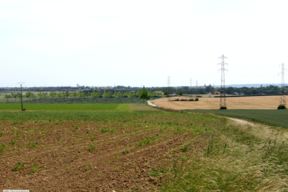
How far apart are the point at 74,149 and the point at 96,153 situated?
177 cm

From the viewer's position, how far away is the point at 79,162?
1116cm

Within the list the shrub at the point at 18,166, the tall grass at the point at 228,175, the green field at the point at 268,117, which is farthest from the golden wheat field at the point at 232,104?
the shrub at the point at 18,166

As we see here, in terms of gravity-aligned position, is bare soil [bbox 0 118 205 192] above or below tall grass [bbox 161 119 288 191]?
below

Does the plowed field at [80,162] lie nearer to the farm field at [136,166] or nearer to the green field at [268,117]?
the farm field at [136,166]

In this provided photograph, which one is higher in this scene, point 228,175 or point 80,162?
point 228,175

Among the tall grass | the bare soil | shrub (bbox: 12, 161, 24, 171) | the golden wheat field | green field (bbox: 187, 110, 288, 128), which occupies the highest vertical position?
the tall grass

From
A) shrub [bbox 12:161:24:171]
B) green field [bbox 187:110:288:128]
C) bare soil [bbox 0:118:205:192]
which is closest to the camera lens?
bare soil [bbox 0:118:205:192]

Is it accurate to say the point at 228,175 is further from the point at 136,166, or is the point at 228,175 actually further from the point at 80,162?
the point at 80,162

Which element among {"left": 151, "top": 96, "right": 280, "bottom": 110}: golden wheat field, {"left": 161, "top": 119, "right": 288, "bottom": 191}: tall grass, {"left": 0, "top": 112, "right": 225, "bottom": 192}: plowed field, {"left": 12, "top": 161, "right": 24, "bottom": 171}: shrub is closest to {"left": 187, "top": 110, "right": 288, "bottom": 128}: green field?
{"left": 0, "top": 112, "right": 225, "bottom": 192}: plowed field

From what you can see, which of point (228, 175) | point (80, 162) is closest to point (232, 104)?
point (80, 162)

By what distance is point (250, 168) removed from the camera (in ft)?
25.8

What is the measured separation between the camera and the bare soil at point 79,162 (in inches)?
335

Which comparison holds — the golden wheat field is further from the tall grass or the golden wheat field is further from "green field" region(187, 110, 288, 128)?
the tall grass

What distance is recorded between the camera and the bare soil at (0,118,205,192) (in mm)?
8508
